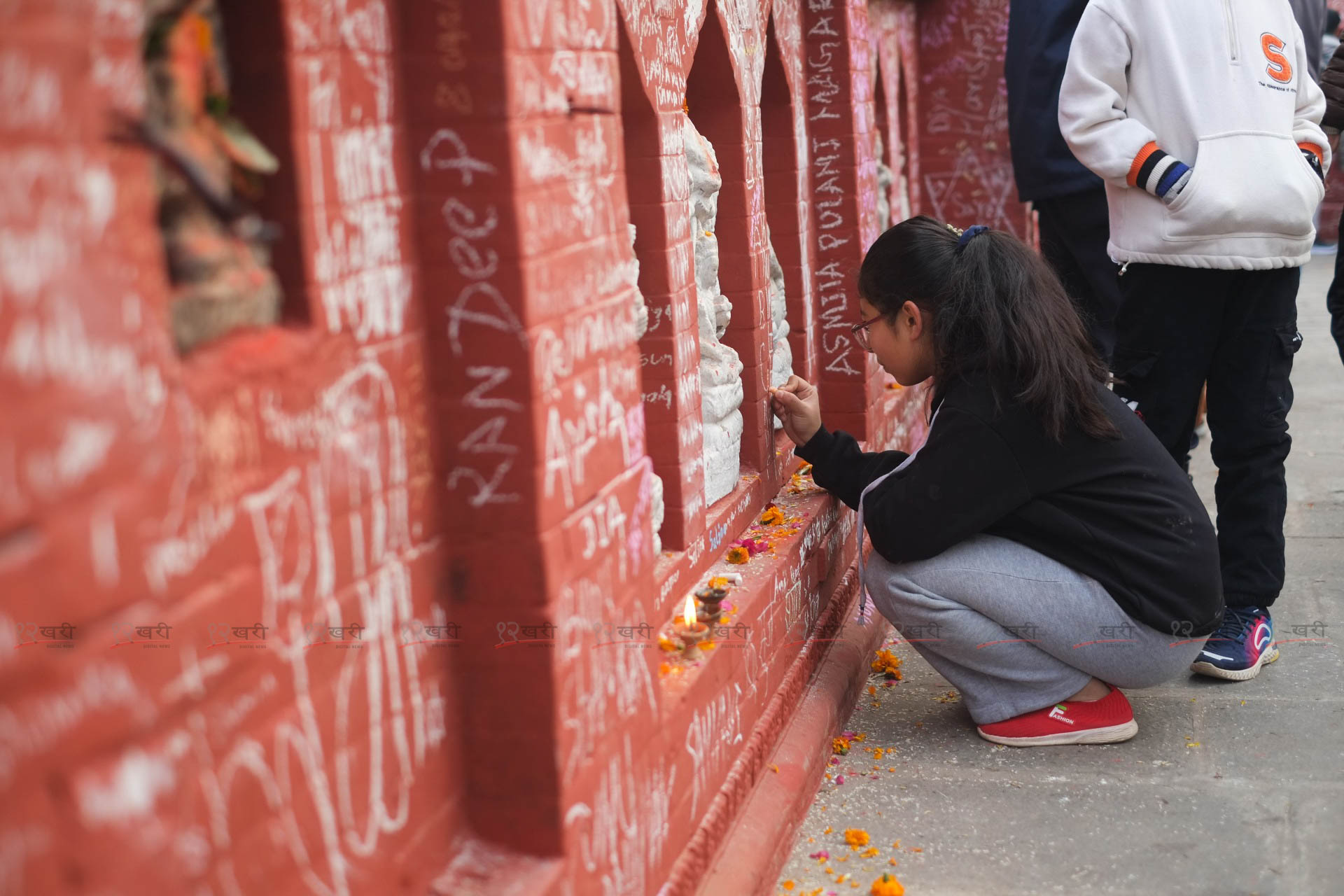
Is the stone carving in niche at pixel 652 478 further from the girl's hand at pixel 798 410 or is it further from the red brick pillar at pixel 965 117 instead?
the red brick pillar at pixel 965 117

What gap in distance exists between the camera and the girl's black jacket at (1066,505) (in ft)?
10.2

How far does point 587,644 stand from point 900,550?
1402 mm

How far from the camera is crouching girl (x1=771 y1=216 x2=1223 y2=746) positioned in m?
3.11

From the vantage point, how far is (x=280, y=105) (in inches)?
61.8

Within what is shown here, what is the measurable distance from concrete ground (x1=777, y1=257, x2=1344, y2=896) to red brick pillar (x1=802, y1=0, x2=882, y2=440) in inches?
38.1

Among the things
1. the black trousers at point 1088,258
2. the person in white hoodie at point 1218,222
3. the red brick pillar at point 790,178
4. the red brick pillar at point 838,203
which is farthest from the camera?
the black trousers at point 1088,258

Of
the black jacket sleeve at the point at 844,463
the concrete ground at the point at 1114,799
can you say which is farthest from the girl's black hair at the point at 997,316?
the concrete ground at the point at 1114,799

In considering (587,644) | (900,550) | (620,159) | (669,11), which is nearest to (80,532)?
(587,644)

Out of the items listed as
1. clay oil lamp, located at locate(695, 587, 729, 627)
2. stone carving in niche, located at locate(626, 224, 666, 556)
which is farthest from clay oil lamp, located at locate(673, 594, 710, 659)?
stone carving in niche, located at locate(626, 224, 666, 556)

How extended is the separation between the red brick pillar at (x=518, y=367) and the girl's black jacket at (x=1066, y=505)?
4.26ft

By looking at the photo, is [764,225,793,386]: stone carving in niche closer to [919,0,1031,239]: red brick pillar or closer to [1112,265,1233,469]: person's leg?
[1112,265,1233,469]: person's leg

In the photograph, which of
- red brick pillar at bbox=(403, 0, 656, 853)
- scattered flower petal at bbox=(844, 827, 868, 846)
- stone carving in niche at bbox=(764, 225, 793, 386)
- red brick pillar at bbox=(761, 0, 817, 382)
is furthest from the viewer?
red brick pillar at bbox=(761, 0, 817, 382)

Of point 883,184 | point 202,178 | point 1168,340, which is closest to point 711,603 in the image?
point 202,178

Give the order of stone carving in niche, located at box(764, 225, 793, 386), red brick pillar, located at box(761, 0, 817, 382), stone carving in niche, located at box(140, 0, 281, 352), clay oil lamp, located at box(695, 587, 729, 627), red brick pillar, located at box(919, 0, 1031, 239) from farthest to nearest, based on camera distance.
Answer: red brick pillar, located at box(919, 0, 1031, 239) → red brick pillar, located at box(761, 0, 817, 382) → stone carving in niche, located at box(764, 225, 793, 386) → clay oil lamp, located at box(695, 587, 729, 627) → stone carving in niche, located at box(140, 0, 281, 352)
